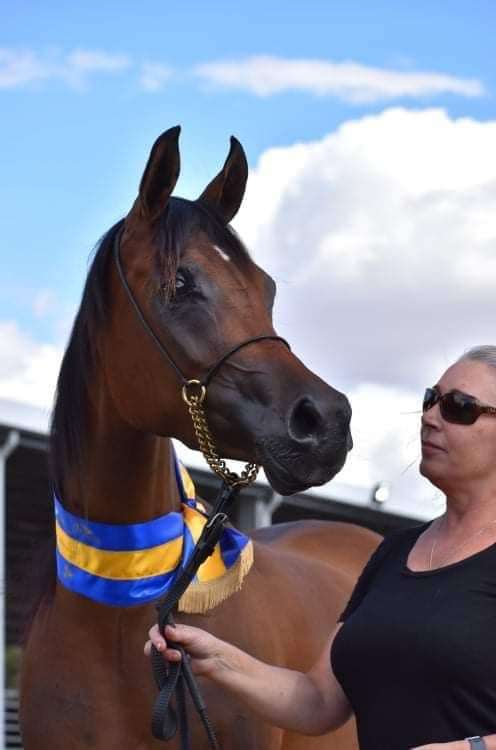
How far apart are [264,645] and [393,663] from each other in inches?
51.8

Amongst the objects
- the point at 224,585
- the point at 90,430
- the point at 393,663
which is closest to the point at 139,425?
the point at 90,430

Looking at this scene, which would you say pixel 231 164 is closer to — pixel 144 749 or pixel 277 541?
pixel 144 749

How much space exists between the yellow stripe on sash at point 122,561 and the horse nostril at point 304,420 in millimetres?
831

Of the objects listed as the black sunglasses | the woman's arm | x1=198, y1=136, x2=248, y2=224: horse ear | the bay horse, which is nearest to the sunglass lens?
the black sunglasses

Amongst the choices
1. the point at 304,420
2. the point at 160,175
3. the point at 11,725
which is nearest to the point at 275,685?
the point at 304,420

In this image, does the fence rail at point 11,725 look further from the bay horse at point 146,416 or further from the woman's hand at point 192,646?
the woman's hand at point 192,646

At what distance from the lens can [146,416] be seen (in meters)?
4.42

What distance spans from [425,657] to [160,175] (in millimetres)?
1816

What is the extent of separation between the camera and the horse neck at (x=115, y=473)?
4543 millimetres

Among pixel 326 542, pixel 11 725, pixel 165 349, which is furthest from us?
pixel 11 725

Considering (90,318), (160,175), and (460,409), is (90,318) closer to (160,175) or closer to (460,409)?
(160,175)

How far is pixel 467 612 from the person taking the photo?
11.3 feet

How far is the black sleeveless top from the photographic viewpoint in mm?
3410

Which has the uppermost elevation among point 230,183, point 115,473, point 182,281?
point 230,183
